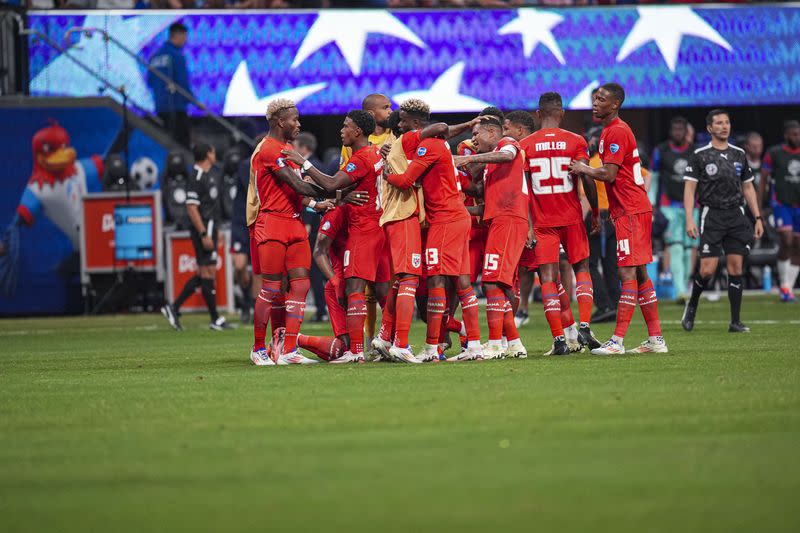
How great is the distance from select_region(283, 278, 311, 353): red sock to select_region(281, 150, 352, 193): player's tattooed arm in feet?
3.02

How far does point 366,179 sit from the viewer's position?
37.5 feet

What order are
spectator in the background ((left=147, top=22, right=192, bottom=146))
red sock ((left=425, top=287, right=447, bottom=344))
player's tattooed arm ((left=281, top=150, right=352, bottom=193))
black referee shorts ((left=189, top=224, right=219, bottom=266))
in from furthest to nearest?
spectator in the background ((left=147, top=22, right=192, bottom=146))
black referee shorts ((left=189, top=224, right=219, bottom=266))
red sock ((left=425, top=287, right=447, bottom=344))
player's tattooed arm ((left=281, top=150, right=352, bottom=193))

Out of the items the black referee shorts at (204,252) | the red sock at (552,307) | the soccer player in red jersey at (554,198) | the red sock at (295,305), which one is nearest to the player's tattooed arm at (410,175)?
the red sock at (295,305)

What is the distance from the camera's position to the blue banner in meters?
23.8

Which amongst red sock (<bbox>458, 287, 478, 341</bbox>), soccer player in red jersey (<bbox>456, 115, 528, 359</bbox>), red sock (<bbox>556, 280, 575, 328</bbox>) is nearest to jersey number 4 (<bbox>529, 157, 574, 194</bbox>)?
soccer player in red jersey (<bbox>456, 115, 528, 359</bbox>)

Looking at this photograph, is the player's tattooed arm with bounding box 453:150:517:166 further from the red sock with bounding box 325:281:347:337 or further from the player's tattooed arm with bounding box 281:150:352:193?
the red sock with bounding box 325:281:347:337

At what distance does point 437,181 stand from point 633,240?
1.83 meters

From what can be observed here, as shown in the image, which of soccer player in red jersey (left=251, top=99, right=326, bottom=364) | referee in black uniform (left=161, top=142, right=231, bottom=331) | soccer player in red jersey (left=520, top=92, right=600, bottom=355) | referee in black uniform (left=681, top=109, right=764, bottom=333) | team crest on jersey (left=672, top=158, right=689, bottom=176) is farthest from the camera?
team crest on jersey (left=672, top=158, right=689, bottom=176)

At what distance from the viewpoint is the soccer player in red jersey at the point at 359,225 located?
1116 cm

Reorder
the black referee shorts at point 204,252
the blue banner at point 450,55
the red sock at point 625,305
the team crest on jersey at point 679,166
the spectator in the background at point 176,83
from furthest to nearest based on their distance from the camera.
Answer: the blue banner at point 450,55
the spectator in the background at point 176,83
the team crest on jersey at point 679,166
the black referee shorts at point 204,252
the red sock at point 625,305

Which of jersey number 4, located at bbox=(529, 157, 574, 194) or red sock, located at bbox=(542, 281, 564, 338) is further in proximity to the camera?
jersey number 4, located at bbox=(529, 157, 574, 194)

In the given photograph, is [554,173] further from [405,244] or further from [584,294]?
[405,244]

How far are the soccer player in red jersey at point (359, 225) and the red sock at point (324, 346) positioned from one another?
0.12 meters

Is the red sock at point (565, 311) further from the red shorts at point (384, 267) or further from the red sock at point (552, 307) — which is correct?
the red shorts at point (384, 267)
